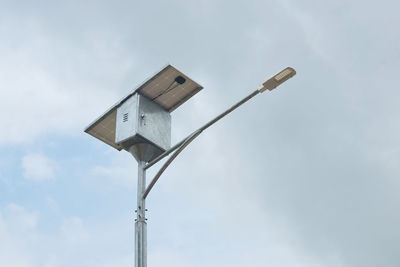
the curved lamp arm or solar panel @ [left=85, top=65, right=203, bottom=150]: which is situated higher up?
solar panel @ [left=85, top=65, right=203, bottom=150]

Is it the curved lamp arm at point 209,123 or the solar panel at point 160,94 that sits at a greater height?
the solar panel at point 160,94

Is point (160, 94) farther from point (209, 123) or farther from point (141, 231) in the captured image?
point (141, 231)

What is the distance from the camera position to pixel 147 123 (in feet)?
50.6

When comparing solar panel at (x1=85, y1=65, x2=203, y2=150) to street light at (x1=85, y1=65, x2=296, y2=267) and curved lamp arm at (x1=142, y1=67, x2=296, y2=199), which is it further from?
curved lamp arm at (x1=142, y1=67, x2=296, y2=199)

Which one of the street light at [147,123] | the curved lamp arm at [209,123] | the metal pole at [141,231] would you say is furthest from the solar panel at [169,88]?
the metal pole at [141,231]

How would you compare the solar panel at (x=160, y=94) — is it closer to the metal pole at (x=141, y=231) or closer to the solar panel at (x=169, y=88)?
the solar panel at (x=169, y=88)

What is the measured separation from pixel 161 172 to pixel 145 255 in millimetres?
1773

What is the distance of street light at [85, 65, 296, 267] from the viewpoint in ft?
46.3

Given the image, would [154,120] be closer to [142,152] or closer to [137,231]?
[142,152]

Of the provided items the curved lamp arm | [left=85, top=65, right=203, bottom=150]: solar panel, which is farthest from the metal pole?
[left=85, top=65, right=203, bottom=150]: solar panel

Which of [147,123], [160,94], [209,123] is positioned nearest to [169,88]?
[160,94]

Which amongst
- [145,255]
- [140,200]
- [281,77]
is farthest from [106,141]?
[281,77]

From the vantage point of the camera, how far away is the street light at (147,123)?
46.3ft

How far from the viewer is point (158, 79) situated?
15305mm
